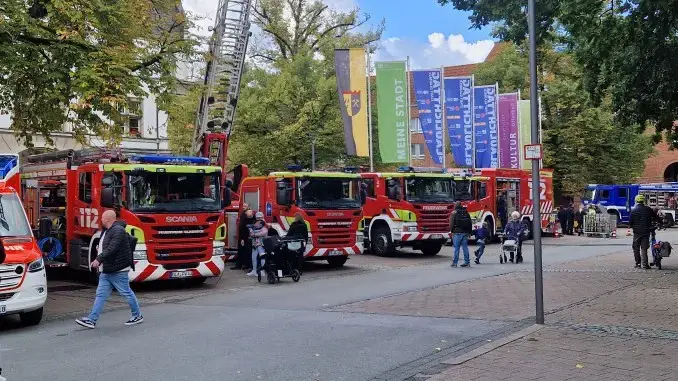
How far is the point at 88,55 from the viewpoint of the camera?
12852 mm

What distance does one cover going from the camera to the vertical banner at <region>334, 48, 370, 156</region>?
89.7ft

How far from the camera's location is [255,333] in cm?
913

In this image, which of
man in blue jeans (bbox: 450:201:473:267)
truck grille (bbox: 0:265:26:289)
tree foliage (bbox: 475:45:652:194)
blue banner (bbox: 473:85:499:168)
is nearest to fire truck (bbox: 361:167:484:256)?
man in blue jeans (bbox: 450:201:473:267)

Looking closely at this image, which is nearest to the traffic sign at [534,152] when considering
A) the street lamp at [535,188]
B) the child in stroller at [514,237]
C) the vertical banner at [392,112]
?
the street lamp at [535,188]

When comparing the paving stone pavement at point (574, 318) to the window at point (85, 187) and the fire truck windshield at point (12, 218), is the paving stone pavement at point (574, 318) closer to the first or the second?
the fire truck windshield at point (12, 218)

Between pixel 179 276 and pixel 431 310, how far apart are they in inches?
228

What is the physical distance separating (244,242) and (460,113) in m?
15.7

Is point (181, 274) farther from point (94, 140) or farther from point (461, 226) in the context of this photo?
point (94, 140)

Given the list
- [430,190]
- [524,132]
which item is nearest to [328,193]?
[430,190]

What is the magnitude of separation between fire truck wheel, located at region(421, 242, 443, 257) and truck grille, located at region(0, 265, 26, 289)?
579 inches

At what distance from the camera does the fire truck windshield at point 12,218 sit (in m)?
10.6

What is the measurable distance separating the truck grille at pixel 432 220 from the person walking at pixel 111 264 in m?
12.4

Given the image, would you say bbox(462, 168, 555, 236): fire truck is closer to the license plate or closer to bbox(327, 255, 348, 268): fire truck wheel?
bbox(327, 255, 348, 268): fire truck wheel

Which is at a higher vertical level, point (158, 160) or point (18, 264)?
point (158, 160)
